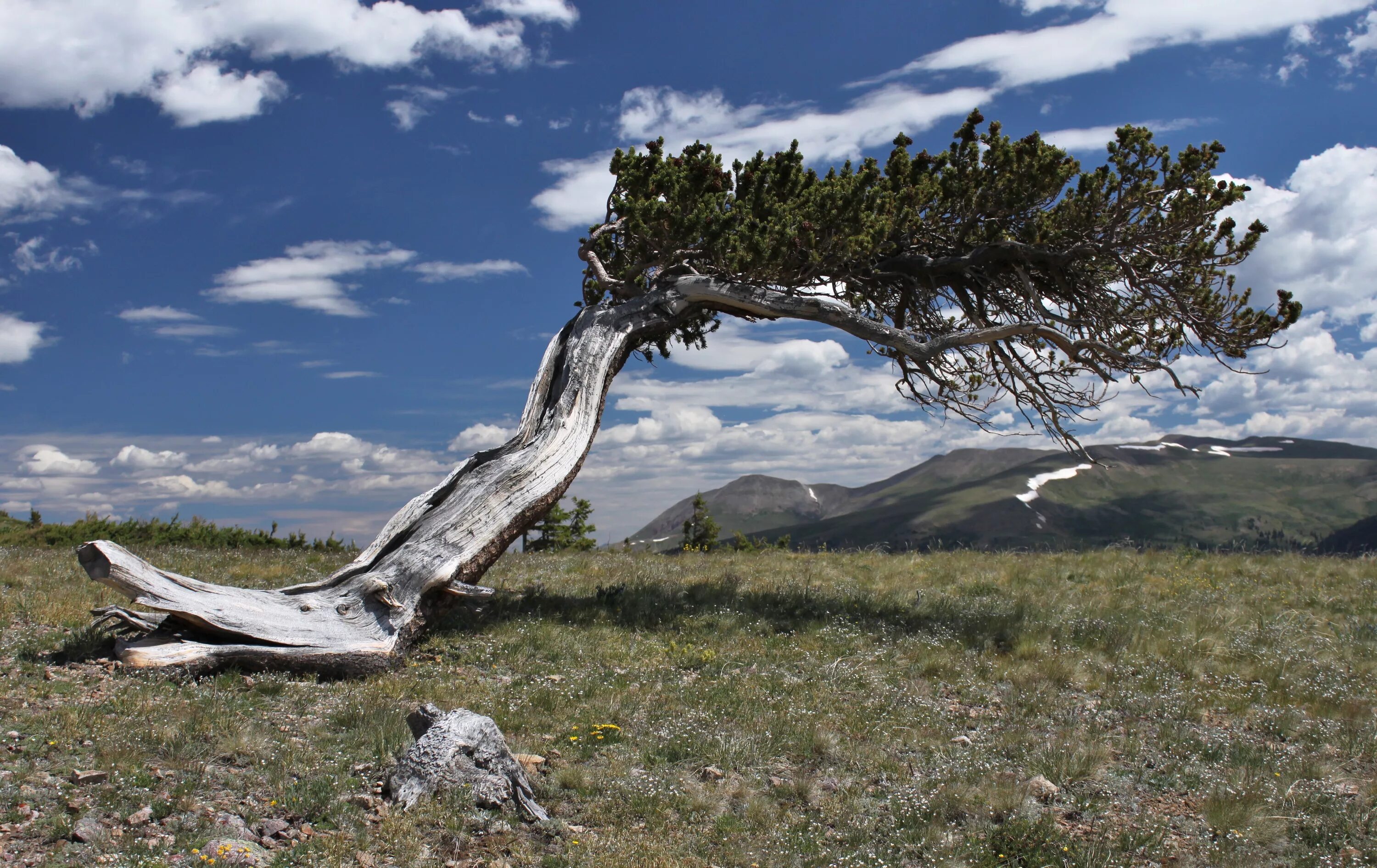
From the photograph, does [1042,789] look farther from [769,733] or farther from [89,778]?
[89,778]

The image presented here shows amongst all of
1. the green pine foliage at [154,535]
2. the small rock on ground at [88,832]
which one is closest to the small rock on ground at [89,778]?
the small rock on ground at [88,832]

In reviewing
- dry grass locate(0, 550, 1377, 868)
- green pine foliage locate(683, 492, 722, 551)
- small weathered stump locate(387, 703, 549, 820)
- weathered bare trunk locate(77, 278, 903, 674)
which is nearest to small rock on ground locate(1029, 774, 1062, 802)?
dry grass locate(0, 550, 1377, 868)

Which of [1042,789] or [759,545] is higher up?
[759,545]

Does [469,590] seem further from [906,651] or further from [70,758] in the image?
[906,651]

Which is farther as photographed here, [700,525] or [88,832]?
[700,525]

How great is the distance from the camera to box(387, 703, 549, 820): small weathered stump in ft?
21.0

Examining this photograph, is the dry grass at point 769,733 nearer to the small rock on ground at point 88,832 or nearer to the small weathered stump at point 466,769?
the small rock on ground at point 88,832

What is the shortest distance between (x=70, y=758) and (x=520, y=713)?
148 inches

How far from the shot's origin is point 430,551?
11.5m

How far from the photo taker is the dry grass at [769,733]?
6.03 m

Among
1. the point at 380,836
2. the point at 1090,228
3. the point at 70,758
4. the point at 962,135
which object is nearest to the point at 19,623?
the point at 70,758

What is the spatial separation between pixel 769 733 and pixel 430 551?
5.79 meters

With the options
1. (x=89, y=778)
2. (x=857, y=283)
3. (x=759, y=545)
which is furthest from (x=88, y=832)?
(x=759, y=545)

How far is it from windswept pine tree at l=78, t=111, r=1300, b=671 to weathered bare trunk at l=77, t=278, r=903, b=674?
0.03m
